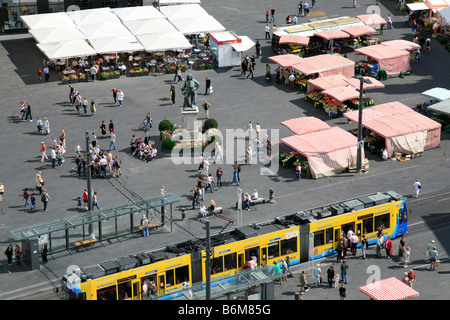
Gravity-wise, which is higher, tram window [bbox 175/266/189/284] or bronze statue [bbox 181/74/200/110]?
bronze statue [bbox 181/74/200/110]

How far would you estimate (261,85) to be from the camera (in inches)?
2921

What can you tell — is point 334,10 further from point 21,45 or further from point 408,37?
A: point 21,45

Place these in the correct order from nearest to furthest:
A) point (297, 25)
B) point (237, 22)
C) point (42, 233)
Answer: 1. point (42, 233)
2. point (297, 25)
3. point (237, 22)

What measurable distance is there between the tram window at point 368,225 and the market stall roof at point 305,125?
499 inches

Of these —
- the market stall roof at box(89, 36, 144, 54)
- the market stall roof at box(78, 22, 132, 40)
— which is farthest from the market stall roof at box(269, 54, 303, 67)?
the market stall roof at box(78, 22, 132, 40)

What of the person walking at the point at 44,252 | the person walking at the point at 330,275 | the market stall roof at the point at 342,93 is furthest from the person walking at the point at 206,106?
the person walking at the point at 330,275

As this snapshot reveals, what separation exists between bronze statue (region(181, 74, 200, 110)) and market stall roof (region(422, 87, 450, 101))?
1873 cm

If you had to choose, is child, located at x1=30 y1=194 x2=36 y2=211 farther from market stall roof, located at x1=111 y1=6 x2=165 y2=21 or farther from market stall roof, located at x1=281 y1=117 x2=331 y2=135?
market stall roof, located at x1=111 y1=6 x2=165 y2=21

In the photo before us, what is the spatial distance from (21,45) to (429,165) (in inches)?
1691

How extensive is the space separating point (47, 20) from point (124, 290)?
43596mm

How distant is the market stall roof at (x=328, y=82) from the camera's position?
2728 inches

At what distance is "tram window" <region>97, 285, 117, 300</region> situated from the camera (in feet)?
140

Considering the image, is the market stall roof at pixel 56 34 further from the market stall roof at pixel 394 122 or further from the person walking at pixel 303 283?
the person walking at pixel 303 283

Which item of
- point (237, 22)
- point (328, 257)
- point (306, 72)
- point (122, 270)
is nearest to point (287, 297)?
point (328, 257)
